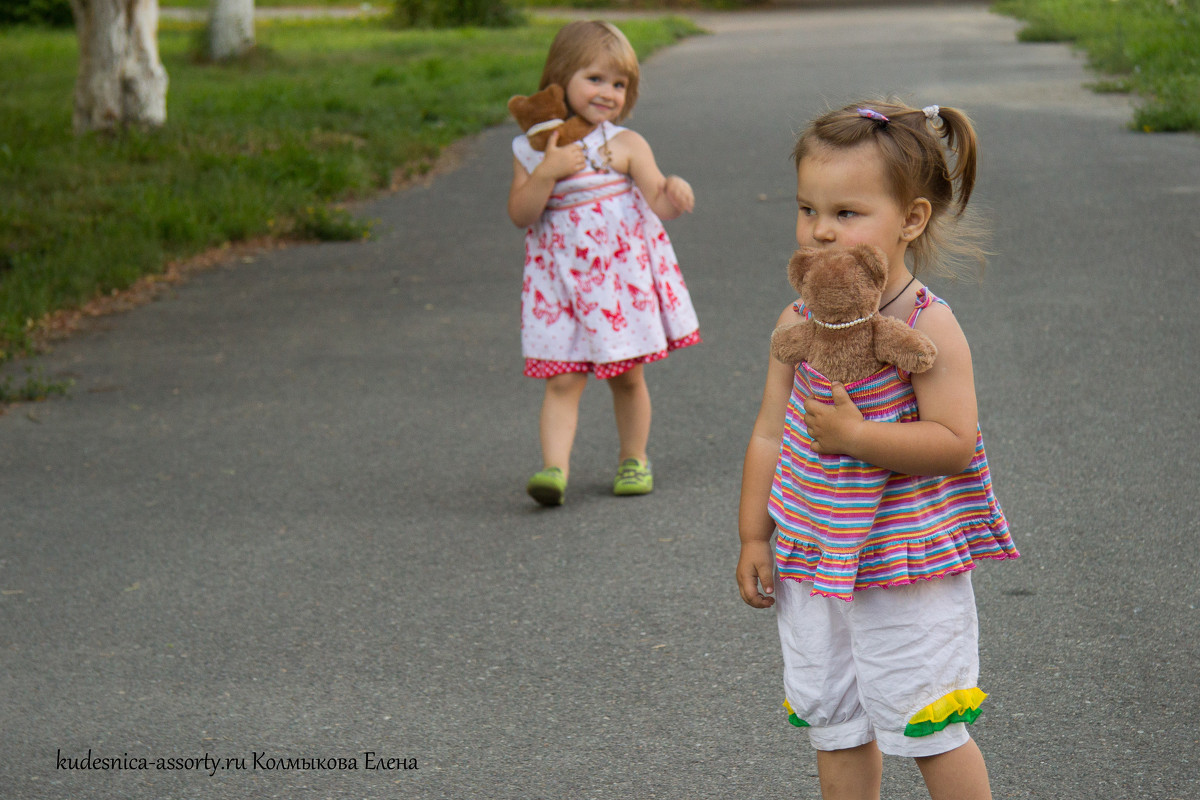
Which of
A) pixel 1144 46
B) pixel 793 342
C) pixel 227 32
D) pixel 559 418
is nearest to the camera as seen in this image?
pixel 793 342

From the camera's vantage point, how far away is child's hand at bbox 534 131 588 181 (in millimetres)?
3986

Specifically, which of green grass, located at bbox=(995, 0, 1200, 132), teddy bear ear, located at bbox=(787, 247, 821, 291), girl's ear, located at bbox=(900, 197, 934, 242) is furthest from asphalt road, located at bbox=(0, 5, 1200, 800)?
green grass, located at bbox=(995, 0, 1200, 132)

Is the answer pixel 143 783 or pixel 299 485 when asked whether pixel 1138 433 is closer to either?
pixel 299 485

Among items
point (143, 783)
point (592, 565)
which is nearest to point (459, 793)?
point (143, 783)

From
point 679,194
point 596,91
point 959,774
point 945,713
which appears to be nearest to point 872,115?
point 945,713

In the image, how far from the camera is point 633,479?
4324 millimetres

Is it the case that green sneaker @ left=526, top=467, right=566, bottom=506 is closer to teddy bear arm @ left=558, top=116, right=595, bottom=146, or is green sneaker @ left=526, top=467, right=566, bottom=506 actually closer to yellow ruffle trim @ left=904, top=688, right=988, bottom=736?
teddy bear arm @ left=558, top=116, right=595, bottom=146

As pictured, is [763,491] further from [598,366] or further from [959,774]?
[598,366]

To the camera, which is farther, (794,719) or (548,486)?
(548,486)

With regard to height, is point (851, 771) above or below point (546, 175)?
below

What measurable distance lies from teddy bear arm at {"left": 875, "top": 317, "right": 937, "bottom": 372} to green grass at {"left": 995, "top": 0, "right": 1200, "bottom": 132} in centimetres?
990

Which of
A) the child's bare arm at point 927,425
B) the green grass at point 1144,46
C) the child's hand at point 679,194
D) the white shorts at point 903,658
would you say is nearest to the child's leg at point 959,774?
the white shorts at point 903,658

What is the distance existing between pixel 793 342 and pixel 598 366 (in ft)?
7.33

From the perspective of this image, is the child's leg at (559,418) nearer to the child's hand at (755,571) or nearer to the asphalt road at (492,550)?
the asphalt road at (492,550)
